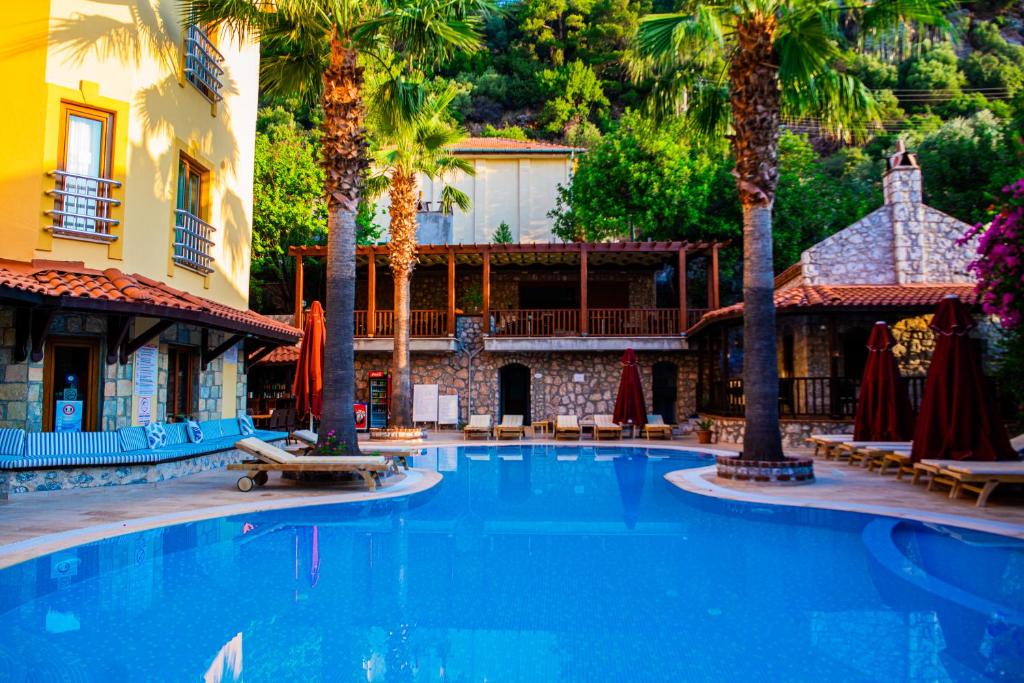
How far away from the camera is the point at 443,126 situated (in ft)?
59.5

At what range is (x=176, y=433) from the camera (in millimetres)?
11219

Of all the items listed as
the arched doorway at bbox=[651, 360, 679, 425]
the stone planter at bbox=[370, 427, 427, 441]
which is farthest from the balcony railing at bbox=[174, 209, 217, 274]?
the arched doorway at bbox=[651, 360, 679, 425]

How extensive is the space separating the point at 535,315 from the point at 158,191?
584 inches

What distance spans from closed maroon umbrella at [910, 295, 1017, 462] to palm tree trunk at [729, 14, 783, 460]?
82.0 inches

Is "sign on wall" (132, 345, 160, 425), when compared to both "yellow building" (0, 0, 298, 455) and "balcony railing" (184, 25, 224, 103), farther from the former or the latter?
"balcony railing" (184, 25, 224, 103)

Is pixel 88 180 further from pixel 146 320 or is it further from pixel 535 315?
pixel 535 315

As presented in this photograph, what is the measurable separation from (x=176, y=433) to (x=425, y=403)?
11185 millimetres

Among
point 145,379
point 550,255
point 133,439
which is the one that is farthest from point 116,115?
point 550,255

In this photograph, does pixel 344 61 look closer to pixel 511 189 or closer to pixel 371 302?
pixel 371 302

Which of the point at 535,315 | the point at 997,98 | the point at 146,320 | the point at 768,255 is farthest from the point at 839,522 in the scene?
the point at 997,98

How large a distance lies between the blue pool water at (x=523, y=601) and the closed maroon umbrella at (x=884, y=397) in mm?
5306

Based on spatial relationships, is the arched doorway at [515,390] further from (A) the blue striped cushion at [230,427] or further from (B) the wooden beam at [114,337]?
(B) the wooden beam at [114,337]

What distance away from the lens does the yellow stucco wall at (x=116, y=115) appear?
946 centimetres

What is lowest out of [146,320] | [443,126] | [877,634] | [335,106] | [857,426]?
[877,634]
